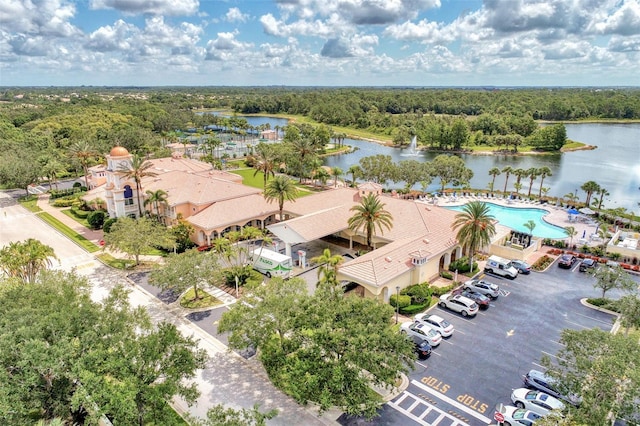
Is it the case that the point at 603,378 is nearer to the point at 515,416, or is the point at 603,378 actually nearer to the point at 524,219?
the point at 515,416

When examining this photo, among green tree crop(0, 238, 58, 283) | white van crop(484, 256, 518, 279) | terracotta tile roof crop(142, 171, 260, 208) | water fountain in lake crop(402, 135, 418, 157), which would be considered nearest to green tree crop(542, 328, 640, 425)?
white van crop(484, 256, 518, 279)

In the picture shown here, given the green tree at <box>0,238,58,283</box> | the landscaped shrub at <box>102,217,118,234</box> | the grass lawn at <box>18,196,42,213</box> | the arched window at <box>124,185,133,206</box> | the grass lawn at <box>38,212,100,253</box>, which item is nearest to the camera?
the green tree at <box>0,238,58,283</box>

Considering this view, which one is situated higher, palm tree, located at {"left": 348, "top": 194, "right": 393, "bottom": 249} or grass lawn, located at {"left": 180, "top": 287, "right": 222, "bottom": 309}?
palm tree, located at {"left": 348, "top": 194, "right": 393, "bottom": 249}

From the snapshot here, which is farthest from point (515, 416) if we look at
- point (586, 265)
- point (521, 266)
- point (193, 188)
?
point (193, 188)

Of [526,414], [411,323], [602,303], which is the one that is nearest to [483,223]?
[602,303]

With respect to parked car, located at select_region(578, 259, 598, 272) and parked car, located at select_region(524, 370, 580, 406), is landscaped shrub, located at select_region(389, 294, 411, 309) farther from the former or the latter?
parked car, located at select_region(578, 259, 598, 272)

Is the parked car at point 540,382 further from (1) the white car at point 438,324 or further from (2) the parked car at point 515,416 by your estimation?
(1) the white car at point 438,324

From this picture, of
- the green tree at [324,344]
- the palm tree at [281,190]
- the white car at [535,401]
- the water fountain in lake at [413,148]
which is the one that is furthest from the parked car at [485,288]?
the water fountain in lake at [413,148]
